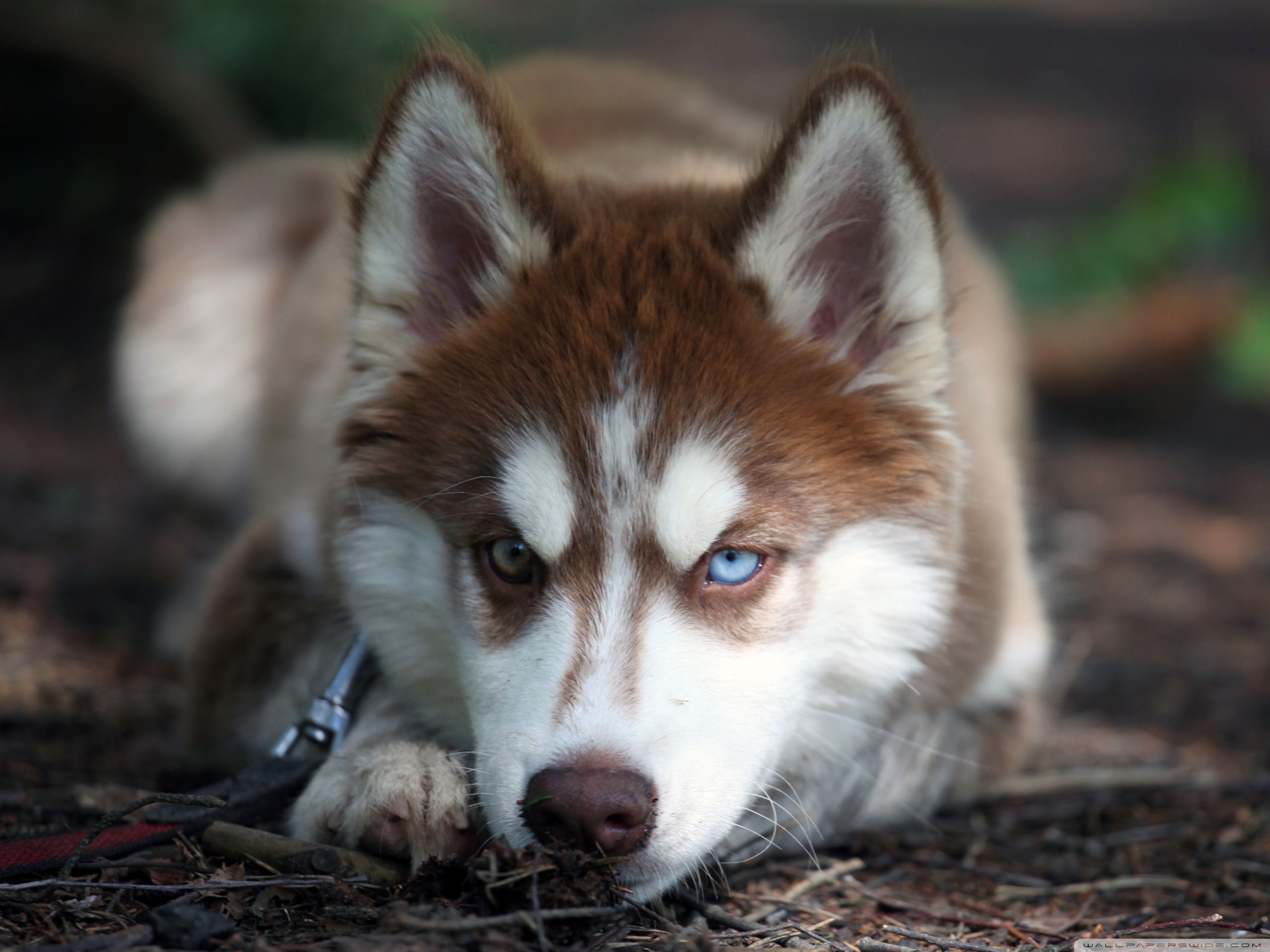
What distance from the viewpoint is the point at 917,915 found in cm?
255

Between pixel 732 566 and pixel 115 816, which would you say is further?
pixel 732 566

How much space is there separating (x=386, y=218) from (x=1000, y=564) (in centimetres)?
184

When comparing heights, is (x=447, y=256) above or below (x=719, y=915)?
above

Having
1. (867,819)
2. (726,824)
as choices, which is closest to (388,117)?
(726,824)

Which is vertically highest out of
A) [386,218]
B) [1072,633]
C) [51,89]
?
[51,89]

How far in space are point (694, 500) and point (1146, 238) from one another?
613 centimetres

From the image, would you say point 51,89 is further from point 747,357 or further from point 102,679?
point 747,357

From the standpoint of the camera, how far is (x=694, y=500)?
2.39 m

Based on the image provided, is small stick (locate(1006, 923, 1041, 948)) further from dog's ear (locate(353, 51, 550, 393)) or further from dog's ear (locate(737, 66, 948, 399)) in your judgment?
dog's ear (locate(353, 51, 550, 393))

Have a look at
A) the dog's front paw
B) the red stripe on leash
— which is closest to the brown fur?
the dog's front paw

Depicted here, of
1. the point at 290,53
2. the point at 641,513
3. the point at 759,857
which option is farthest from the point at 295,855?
the point at 290,53

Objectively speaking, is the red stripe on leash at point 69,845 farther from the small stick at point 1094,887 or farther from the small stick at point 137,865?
the small stick at point 1094,887

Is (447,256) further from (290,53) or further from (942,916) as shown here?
(290,53)

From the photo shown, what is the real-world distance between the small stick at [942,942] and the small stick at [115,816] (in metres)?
1.44
